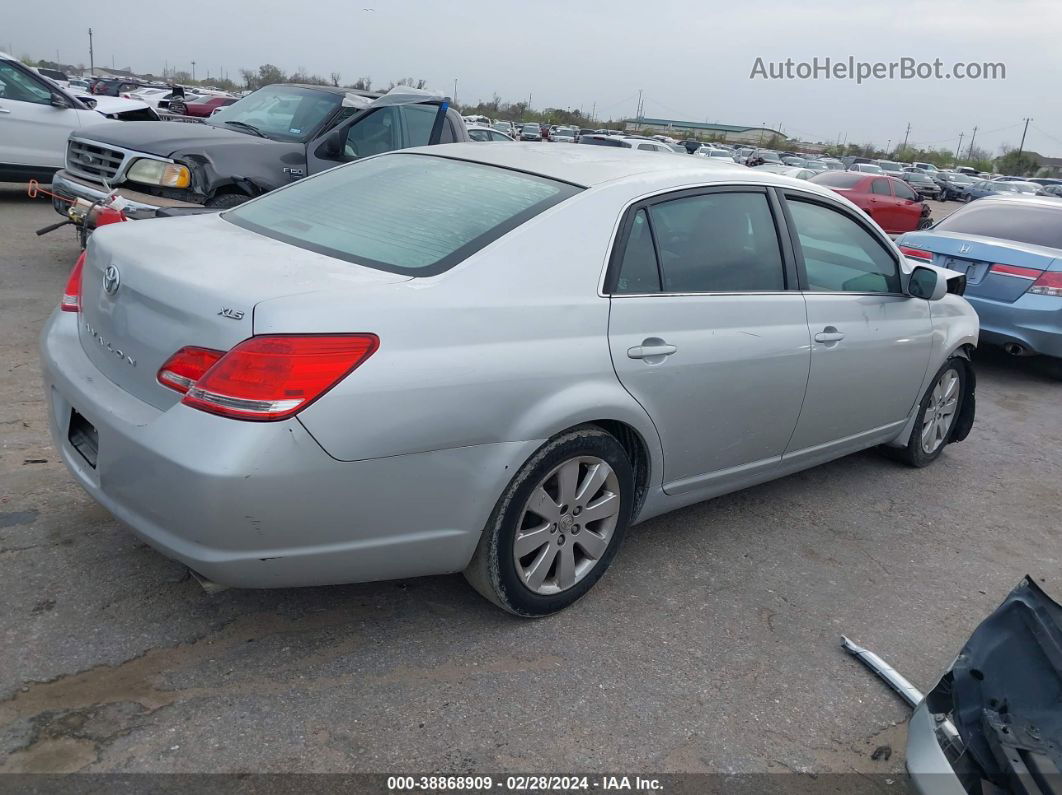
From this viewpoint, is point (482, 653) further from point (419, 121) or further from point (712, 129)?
point (712, 129)

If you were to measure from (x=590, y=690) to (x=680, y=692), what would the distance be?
292 millimetres

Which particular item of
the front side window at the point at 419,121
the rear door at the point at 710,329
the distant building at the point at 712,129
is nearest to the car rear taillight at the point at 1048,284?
the rear door at the point at 710,329

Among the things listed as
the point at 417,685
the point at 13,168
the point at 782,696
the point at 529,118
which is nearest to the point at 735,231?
the point at 782,696

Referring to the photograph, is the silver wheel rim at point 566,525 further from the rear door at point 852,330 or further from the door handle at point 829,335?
the door handle at point 829,335

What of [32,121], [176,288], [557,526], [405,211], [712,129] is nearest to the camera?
[176,288]

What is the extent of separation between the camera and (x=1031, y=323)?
7191 millimetres

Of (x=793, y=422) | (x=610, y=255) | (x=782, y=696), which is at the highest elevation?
(x=610, y=255)

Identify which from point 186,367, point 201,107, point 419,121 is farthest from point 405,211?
point 201,107

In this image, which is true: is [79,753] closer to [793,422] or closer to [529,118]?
[793,422]

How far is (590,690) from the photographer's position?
9.27 feet

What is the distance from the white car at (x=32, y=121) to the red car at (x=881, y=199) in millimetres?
13399

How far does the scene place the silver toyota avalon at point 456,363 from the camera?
2449mm

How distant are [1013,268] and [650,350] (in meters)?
5.47

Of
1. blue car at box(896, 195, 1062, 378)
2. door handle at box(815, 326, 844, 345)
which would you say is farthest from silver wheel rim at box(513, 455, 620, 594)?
blue car at box(896, 195, 1062, 378)
